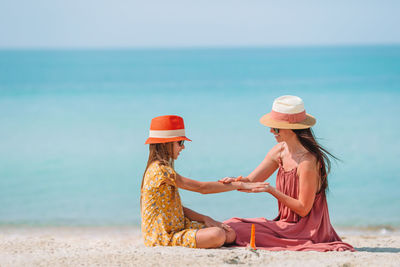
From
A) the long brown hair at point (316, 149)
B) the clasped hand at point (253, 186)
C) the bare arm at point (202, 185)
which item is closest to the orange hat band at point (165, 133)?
the bare arm at point (202, 185)

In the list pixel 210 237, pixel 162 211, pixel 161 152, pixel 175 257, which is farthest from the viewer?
pixel 161 152

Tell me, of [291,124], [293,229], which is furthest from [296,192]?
[291,124]

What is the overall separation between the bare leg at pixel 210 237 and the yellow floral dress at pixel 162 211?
0.05m

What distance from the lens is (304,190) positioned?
4598mm

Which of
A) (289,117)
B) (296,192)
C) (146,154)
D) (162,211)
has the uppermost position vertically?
(289,117)

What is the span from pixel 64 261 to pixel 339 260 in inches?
81.7

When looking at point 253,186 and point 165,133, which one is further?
point 253,186

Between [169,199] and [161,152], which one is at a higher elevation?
[161,152]

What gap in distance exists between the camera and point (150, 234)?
4562 millimetres

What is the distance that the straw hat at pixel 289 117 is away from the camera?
4664 millimetres

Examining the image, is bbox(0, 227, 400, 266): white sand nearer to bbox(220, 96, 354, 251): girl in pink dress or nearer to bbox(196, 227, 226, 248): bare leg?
bbox(196, 227, 226, 248): bare leg

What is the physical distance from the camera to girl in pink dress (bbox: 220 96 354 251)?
182 inches

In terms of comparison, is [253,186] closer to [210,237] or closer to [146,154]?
[210,237]

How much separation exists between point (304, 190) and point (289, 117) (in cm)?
65
